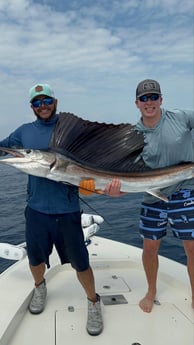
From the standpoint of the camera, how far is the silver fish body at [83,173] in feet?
6.88

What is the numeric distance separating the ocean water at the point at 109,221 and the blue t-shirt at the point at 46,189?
124 centimetres

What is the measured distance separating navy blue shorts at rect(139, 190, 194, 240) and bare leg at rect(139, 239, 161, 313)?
71mm

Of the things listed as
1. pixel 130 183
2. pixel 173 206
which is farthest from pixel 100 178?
pixel 173 206

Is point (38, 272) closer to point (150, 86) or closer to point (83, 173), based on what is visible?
point (83, 173)

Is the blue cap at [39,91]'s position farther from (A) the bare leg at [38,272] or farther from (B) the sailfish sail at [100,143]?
(A) the bare leg at [38,272]

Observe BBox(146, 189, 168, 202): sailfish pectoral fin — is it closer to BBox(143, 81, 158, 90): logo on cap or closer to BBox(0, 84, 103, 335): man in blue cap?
BBox(0, 84, 103, 335): man in blue cap

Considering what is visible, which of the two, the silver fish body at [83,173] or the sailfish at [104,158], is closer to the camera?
the silver fish body at [83,173]

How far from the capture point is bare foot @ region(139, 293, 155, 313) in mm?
2496

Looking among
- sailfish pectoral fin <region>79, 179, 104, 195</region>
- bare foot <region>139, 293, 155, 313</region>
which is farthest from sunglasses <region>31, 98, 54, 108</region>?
bare foot <region>139, 293, 155, 313</region>

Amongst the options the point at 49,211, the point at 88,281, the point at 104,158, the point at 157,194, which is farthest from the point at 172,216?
the point at 49,211

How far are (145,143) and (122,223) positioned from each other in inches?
164

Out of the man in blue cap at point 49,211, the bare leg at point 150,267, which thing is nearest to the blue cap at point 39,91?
the man in blue cap at point 49,211

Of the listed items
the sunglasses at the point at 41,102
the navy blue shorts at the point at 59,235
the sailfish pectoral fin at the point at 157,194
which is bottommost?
the navy blue shorts at the point at 59,235

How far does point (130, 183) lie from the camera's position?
90.4 inches
